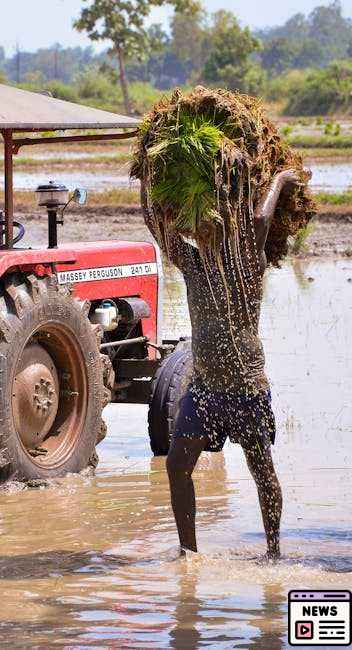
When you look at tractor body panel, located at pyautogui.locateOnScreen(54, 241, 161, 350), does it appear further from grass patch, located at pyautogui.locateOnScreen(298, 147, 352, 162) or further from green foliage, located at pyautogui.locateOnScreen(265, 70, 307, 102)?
green foliage, located at pyautogui.locateOnScreen(265, 70, 307, 102)

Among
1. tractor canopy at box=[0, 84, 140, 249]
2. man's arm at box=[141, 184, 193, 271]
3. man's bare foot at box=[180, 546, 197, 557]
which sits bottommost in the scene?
man's bare foot at box=[180, 546, 197, 557]

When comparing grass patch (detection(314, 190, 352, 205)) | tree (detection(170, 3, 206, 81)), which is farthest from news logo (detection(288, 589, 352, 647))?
tree (detection(170, 3, 206, 81))

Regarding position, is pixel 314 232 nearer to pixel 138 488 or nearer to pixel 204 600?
pixel 138 488

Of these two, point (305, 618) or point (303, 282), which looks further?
point (303, 282)

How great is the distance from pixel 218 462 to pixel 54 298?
1.59 m

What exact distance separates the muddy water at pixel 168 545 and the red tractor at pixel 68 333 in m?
0.29

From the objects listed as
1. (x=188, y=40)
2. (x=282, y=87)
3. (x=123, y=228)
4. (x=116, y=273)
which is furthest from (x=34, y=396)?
(x=188, y=40)

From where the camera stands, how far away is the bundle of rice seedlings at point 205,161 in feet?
22.1

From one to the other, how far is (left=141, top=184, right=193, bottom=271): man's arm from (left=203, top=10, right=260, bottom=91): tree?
73028 millimetres

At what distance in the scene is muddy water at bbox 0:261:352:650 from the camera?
19.9 ft

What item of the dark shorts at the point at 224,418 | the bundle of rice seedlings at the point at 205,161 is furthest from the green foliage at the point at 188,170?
the dark shorts at the point at 224,418

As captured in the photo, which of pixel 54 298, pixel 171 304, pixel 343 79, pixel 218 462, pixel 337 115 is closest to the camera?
pixel 54 298

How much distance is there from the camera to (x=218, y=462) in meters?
9.52

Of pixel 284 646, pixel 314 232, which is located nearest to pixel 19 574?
pixel 284 646
